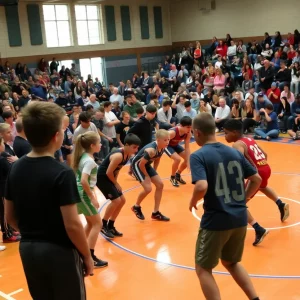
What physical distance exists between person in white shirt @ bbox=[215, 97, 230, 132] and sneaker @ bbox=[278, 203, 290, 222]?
27.6ft

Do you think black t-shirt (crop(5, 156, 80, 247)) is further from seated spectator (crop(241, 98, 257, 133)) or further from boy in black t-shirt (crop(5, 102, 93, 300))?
seated spectator (crop(241, 98, 257, 133))

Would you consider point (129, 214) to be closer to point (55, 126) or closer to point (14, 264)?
point (14, 264)

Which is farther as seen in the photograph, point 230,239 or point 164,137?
point 164,137

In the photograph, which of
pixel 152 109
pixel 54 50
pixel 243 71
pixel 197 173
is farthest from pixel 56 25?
pixel 197 173

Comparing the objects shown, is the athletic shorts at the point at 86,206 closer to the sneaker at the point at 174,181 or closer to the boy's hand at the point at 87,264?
the boy's hand at the point at 87,264

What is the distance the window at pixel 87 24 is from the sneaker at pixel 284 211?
21.2 metres

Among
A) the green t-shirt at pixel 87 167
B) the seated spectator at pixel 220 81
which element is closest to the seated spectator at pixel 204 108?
the seated spectator at pixel 220 81

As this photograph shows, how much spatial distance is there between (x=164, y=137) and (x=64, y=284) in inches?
177

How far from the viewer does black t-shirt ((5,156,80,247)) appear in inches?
101

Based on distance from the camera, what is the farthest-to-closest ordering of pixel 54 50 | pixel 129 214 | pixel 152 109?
pixel 54 50, pixel 152 109, pixel 129 214

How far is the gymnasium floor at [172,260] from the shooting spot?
4941mm

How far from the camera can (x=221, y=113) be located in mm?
15156

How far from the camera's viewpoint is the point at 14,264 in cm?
598

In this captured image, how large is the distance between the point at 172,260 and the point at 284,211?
6.72 feet
